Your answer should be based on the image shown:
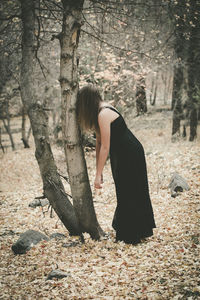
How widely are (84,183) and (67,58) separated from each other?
1.68 meters

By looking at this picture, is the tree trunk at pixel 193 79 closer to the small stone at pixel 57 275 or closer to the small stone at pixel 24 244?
the small stone at pixel 24 244

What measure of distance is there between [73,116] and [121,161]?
0.89 meters

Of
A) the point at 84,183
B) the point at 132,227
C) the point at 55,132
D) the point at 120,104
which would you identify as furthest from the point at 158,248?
the point at 55,132

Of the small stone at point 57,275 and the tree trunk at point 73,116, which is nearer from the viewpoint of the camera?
the small stone at point 57,275

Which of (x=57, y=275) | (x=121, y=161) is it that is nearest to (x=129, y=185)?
(x=121, y=161)

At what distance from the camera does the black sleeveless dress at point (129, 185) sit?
3.29 meters

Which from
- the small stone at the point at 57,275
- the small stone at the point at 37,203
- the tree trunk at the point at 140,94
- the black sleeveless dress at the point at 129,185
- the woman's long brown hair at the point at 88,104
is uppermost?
the tree trunk at the point at 140,94

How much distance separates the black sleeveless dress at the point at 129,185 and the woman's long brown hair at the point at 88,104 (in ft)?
0.95

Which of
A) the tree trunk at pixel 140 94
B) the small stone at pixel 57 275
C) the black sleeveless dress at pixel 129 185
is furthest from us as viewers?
the tree trunk at pixel 140 94

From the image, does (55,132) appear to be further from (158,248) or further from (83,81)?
(158,248)

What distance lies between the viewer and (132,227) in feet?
11.7

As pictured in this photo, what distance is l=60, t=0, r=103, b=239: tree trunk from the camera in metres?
3.03

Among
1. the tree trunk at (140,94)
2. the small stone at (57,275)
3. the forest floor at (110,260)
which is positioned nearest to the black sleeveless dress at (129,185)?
the forest floor at (110,260)

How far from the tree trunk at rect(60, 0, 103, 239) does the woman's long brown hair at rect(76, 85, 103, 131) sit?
0.10 metres
